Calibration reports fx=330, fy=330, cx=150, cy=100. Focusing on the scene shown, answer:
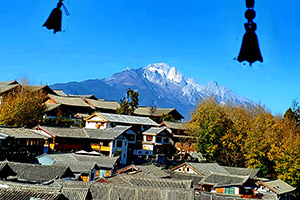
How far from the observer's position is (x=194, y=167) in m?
32.6

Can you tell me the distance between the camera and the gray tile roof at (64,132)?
36.4 meters

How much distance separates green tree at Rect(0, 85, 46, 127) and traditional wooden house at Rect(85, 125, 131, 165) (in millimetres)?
6416

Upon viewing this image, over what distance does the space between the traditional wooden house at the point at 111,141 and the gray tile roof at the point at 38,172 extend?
48.5ft

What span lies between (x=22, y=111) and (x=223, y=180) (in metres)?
24.3

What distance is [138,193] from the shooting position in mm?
18828

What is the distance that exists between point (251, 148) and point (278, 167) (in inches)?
130

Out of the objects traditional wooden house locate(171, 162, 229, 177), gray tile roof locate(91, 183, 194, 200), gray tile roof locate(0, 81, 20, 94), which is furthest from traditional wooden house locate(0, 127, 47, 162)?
gray tile roof locate(0, 81, 20, 94)

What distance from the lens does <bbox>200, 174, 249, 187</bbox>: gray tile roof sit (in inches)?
1098

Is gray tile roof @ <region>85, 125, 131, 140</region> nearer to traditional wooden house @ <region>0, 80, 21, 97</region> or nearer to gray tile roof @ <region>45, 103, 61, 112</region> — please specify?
gray tile roof @ <region>45, 103, 61, 112</region>

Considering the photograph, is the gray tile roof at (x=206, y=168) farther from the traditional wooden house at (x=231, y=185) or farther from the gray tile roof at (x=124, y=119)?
the gray tile roof at (x=124, y=119)

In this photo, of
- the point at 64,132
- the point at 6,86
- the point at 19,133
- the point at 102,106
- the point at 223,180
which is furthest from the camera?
the point at 102,106

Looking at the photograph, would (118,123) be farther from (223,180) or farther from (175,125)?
(223,180)

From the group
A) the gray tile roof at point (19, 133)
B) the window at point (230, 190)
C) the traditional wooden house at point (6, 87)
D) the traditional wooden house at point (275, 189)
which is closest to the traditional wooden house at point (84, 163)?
the gray tile roof at point (19, 133)

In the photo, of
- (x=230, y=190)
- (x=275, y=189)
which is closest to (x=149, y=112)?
(x=275, y=189)
